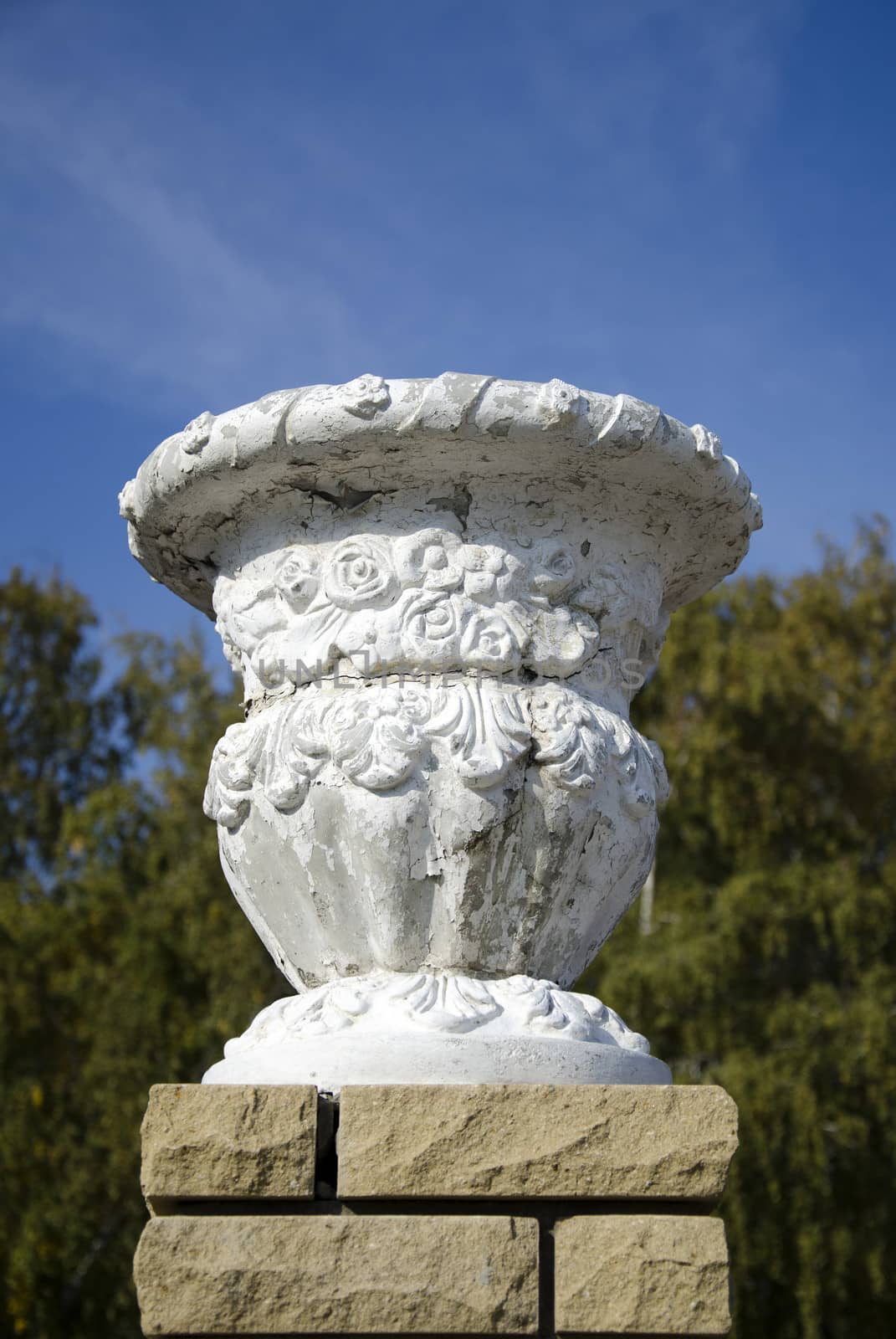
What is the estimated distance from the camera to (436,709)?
2.54 metres

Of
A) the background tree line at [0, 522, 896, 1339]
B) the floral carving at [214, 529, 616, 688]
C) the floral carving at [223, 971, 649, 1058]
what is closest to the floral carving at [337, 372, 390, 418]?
the floral carving at [214, 529, 616, 688]

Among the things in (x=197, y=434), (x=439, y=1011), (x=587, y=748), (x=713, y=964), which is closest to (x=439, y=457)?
(x=197, y=434)

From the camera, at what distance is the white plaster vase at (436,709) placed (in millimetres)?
2461

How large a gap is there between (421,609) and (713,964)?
8.32m

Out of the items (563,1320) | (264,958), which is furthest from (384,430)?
(264,958)

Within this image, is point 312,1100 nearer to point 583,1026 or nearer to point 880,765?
point 583,1026

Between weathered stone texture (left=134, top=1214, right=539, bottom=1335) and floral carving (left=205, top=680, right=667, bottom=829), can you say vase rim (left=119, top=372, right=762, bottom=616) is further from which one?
weathered stone texture (left=134, top=1214, right=539, bottom=1335)

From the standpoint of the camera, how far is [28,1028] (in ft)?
39.9

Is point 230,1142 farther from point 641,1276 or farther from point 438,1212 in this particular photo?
point 641,1276

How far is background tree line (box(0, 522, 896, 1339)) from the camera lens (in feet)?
32.5

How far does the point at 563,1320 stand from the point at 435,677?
109 centimetres

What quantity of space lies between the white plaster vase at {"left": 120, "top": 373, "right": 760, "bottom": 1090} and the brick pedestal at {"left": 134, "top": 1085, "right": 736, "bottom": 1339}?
13 cm

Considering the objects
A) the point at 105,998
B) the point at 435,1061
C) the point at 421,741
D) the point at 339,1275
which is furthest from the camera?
the point at 105,998

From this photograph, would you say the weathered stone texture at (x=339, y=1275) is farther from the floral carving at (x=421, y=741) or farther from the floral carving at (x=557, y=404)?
the floral carving at (x=557, y=404)
